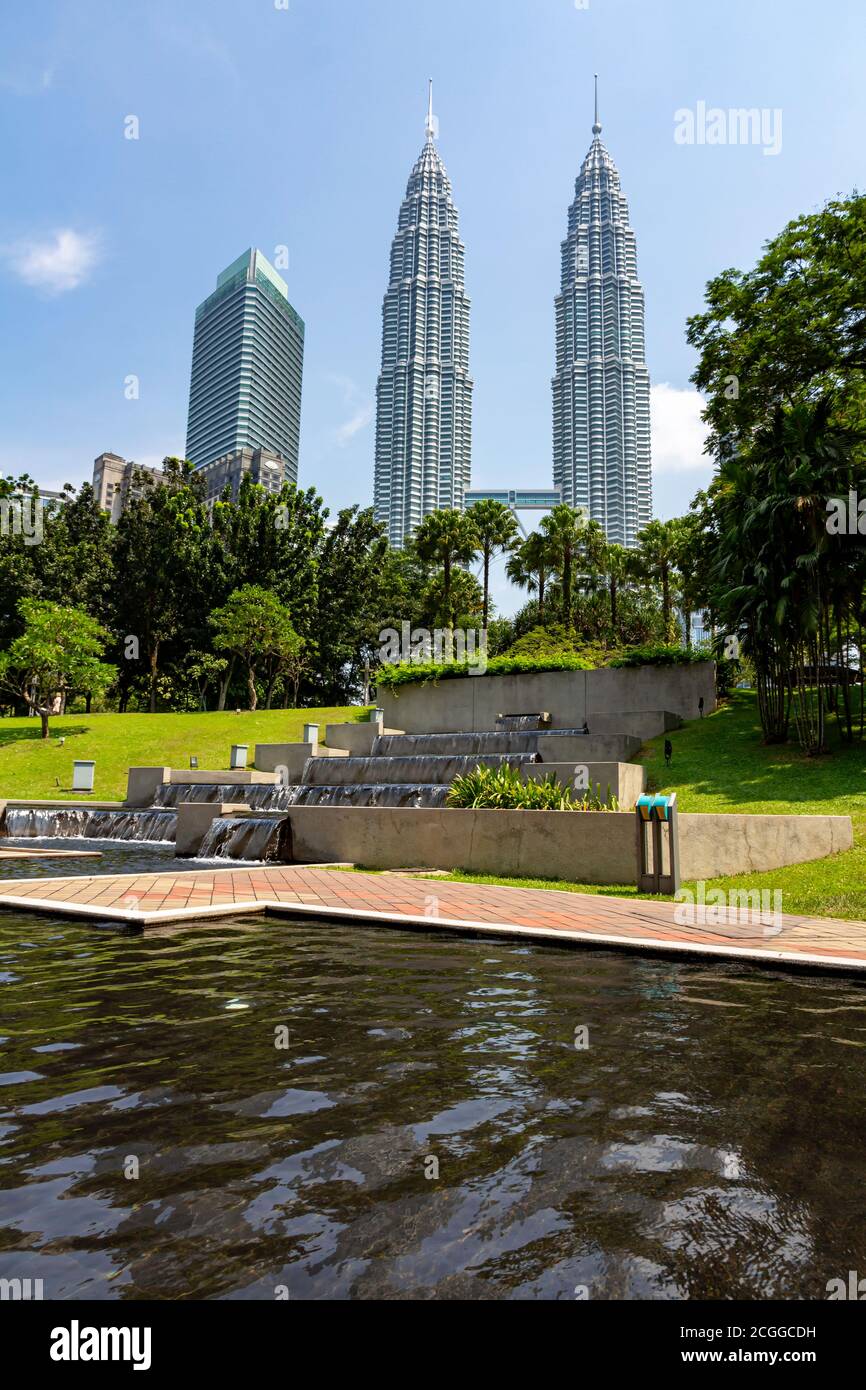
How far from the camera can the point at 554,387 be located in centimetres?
16200

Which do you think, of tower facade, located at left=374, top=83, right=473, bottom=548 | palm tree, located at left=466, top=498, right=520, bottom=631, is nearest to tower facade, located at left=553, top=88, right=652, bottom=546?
tower facade, located at left=374, top=83, right=473, bottom=548

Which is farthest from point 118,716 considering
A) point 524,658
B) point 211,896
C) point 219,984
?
point 219,984

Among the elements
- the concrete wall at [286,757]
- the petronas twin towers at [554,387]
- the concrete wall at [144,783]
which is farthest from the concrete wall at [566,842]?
the petronas twin towers at [554,387]

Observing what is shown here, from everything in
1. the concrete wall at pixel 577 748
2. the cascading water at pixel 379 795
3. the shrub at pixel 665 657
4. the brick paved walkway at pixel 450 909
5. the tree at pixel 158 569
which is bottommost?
the brick paved walkway at pixel 450 909

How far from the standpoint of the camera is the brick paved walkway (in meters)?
7.88

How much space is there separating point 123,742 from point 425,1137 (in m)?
36.4

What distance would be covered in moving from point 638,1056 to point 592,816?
7983 millimetres

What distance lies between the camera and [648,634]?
57.6 meters

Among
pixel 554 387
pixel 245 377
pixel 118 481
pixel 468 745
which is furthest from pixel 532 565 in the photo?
pixel 554 387

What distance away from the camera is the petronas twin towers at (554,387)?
14200cm

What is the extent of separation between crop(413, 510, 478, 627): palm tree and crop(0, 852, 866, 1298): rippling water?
44698mm

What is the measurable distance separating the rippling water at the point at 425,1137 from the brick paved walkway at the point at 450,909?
1.53 meters

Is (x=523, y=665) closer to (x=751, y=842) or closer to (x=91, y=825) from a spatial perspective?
(x=91, y=825)

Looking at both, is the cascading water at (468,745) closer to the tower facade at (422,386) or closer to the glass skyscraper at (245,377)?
the glass skyscraper at (245,377)
